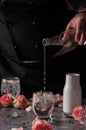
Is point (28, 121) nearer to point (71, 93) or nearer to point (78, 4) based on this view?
point (71, 93)

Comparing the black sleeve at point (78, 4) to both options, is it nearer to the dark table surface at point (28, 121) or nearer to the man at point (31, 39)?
the man at point (31, 39)

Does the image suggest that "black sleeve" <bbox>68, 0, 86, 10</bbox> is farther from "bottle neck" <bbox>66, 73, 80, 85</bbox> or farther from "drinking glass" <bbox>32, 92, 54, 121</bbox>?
"drinking glass" <bbox>32, 92, 54, 121</bbox>

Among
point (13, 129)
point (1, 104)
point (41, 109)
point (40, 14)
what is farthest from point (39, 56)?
point (13, 129)

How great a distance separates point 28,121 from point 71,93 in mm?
235

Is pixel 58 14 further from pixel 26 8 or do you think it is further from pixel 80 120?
pixel 80 120

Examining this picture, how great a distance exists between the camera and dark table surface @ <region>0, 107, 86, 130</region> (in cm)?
167

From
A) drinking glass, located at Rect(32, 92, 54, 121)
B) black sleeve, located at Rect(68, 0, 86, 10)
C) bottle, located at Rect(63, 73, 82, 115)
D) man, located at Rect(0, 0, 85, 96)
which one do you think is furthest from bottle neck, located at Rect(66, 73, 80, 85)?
man, located at Rect(0, 0, 85, 96)

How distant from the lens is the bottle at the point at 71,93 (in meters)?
1.85

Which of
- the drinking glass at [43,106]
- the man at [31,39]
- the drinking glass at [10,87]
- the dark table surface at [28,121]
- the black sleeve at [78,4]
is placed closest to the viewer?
the dark table surface at [28,121]

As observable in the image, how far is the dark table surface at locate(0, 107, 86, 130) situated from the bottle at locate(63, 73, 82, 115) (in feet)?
0.17

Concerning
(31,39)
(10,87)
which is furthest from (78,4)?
(10,87)

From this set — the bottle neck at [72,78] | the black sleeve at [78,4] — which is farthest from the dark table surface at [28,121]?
the black sleeve at [78,4]

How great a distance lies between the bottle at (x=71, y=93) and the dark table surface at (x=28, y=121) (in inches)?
2.0

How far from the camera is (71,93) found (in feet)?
6.08
